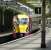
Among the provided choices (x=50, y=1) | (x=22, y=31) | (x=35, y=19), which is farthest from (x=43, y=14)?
(x=35, y=19)

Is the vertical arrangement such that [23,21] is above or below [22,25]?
above

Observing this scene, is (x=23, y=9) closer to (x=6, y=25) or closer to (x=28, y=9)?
(x=28, y=9)

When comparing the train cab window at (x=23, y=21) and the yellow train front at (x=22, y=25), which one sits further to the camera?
the train cab window at (x=23, y=21)

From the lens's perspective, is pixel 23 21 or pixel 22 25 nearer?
pixel 22 25

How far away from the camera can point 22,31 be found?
33344 millimetres

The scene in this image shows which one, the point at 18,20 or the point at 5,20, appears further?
the point at 5,20

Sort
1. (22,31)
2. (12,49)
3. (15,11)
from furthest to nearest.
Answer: (15,11) < (22,31) < (12,49)

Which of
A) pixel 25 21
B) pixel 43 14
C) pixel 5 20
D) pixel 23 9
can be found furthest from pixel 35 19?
pixel 43 14

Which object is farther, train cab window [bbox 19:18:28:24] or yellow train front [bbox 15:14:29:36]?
train cab window [bbox 19:18:28:24]

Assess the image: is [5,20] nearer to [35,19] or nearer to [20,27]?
[20,27]

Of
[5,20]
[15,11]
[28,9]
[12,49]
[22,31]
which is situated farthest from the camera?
[5,20]

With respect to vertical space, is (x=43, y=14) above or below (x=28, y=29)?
above

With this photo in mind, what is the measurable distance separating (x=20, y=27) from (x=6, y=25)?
40.8 feet

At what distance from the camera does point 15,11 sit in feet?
150
